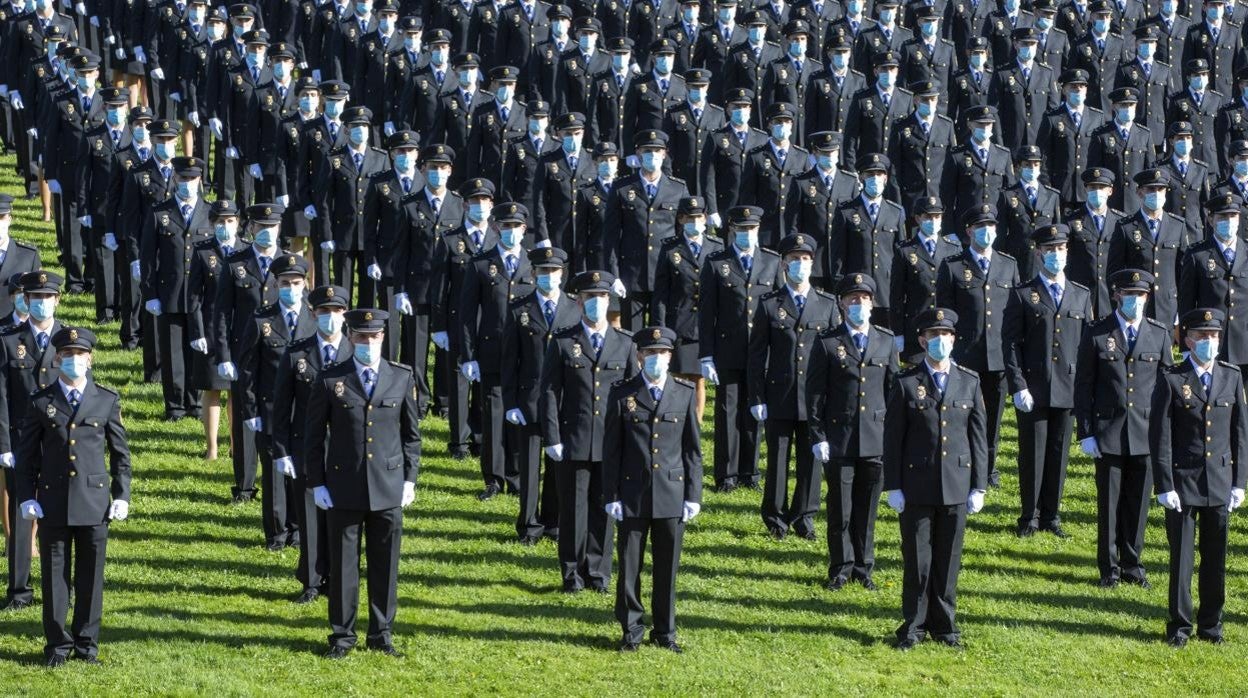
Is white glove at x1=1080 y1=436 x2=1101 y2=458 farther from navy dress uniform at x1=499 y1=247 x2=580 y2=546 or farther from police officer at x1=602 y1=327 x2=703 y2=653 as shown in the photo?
navy dress uniform at x1=499 y1=247 x2=580 y2=546

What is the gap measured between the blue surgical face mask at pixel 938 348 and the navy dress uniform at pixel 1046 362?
2308 mm

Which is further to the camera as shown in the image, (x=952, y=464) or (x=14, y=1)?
(x=14, y=1)

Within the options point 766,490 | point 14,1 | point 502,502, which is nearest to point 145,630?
point 502,502

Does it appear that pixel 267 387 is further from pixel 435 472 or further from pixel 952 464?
pixel 952 464

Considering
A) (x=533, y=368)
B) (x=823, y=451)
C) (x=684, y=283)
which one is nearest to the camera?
(x=823, y=451)

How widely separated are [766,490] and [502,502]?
2.20m

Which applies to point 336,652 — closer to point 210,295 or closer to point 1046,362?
point 210,295

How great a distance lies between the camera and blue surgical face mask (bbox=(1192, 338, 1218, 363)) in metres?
16.1

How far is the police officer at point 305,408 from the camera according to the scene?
52.6 ft

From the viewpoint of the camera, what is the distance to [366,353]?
15.4 m

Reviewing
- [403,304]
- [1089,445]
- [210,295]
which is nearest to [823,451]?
[1089,445]

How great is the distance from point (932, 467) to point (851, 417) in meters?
1.29

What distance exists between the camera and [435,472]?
762 inches

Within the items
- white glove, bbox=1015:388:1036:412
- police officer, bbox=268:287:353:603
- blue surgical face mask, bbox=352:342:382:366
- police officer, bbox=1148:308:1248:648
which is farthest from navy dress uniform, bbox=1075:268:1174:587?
police officer, bbox=268:287:353:603
